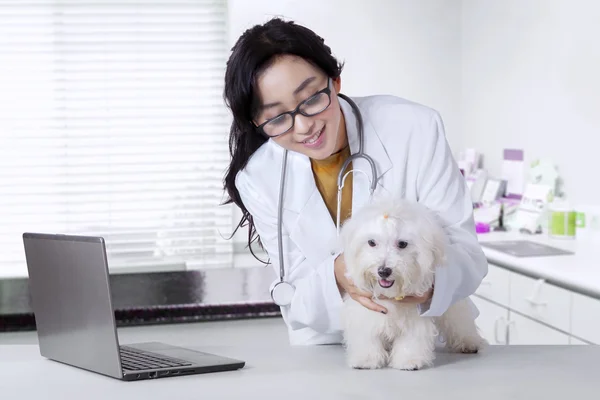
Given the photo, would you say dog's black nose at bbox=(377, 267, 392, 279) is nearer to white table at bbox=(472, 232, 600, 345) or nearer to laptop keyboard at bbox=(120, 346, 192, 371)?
laptop keyboard at bbox=(120, 346, 192, 371)

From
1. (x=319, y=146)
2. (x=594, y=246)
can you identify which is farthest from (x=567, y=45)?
(x=319, y=146)

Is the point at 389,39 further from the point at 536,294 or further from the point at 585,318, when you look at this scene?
the point at 585,318

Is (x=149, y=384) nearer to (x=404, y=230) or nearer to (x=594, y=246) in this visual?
(x=404, y=230)

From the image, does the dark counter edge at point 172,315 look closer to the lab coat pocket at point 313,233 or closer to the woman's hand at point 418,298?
the lab coat pocket at point 313,233

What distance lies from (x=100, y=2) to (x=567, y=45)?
2.63m

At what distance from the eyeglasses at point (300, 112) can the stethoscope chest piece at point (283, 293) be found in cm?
32

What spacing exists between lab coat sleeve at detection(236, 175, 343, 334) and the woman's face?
225mm

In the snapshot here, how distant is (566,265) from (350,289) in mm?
1698

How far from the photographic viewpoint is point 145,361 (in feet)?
4.97

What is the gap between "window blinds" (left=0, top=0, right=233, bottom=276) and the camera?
459 centimetres

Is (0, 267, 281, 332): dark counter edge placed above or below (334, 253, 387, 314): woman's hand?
below

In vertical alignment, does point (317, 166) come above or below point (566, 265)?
above

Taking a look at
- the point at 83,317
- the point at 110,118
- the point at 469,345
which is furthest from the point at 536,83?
the point at 83,317

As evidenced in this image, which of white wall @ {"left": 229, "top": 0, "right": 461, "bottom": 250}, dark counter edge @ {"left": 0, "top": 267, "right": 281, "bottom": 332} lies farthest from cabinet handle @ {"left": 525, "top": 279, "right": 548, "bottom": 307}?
white wall @ {"left": 229, "top": 0, "right": 461, "bottom": 250}
